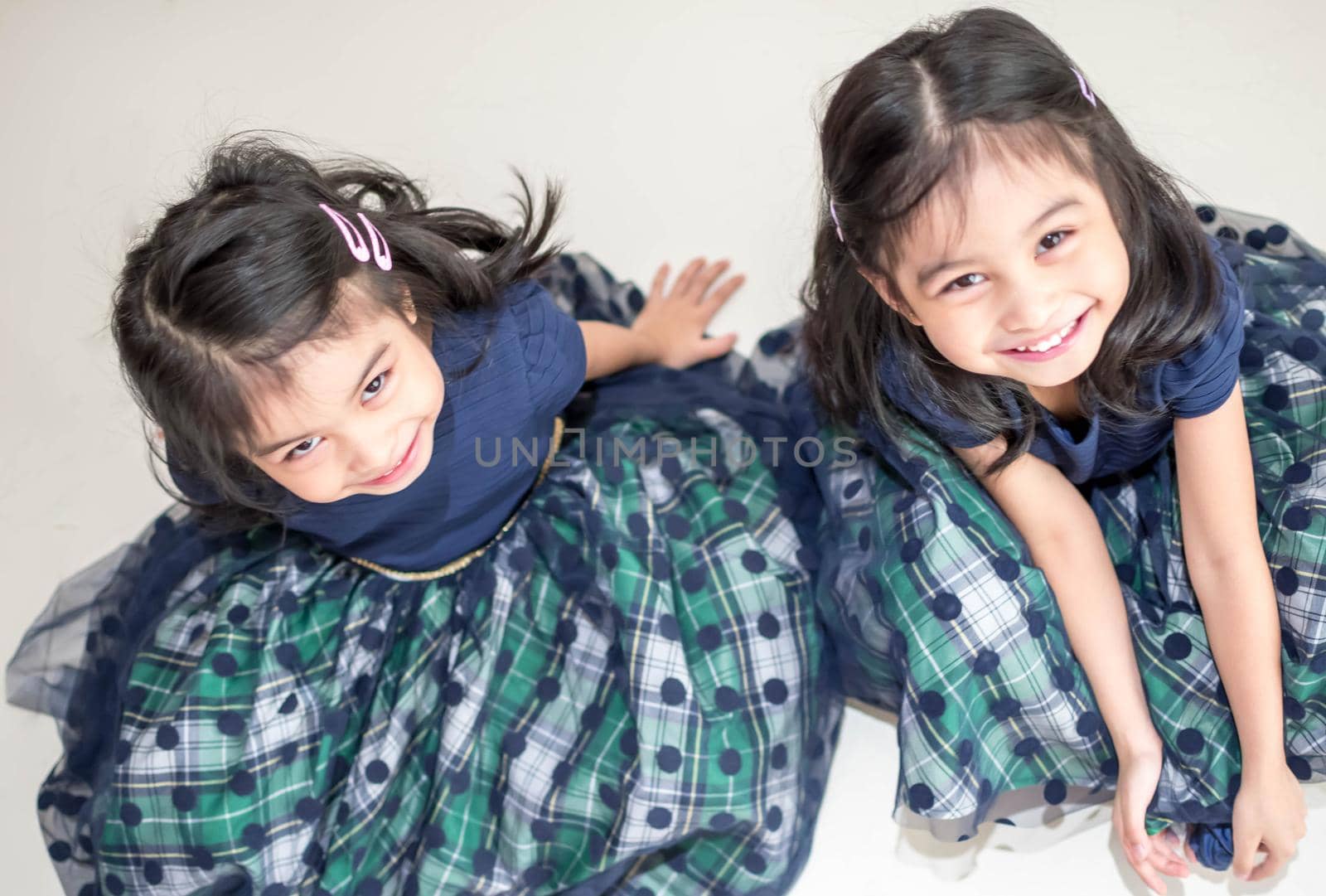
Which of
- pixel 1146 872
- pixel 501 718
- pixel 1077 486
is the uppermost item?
pixel 1077 486

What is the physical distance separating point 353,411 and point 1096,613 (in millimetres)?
652

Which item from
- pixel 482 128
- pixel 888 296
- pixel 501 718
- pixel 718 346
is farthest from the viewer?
pixel 482 128

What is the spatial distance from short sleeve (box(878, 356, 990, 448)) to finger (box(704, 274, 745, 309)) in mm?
394

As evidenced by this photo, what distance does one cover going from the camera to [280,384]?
90 centimetres

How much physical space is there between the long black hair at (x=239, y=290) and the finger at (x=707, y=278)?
395 mm

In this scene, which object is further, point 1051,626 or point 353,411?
point 1051,626

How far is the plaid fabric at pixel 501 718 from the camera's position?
110 centimetres

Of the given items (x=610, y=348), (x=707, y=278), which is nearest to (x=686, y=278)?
(x=707, y=278)

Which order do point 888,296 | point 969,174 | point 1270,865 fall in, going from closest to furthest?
point 969,174 → point 888,296 → point 1270,865

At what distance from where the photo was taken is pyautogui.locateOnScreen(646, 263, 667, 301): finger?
4.68 ft

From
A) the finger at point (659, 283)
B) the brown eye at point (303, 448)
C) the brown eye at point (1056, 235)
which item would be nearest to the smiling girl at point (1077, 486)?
the brown eye at point (1056, 235)

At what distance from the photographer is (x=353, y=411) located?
93cm

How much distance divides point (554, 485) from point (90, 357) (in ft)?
2.36

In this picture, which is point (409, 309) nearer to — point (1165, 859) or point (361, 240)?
point (361, 240)
